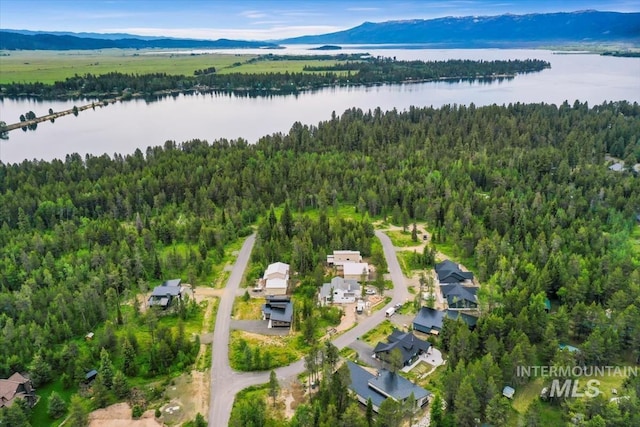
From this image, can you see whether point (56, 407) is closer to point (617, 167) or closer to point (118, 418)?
point (118, 418)

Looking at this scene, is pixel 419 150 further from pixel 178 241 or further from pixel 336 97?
pixel 336 97

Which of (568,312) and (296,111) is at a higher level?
(296,111)

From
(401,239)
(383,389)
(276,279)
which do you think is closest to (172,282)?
(276,279)

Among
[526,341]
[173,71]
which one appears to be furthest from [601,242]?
[173,71]

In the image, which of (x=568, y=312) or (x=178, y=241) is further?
(x=178, y=241)

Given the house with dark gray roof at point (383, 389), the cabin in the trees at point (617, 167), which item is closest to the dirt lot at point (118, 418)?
the house with dark gray roof at point (383, 389)

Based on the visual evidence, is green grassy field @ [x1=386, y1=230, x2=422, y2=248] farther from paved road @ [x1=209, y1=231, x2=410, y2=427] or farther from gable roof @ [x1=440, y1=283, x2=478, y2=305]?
gable roof @ [x1=440, y1=283, x2=478, y2=305]

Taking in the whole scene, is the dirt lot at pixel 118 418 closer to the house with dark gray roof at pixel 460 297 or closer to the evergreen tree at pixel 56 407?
the evergreen tree at pixel 56 407
